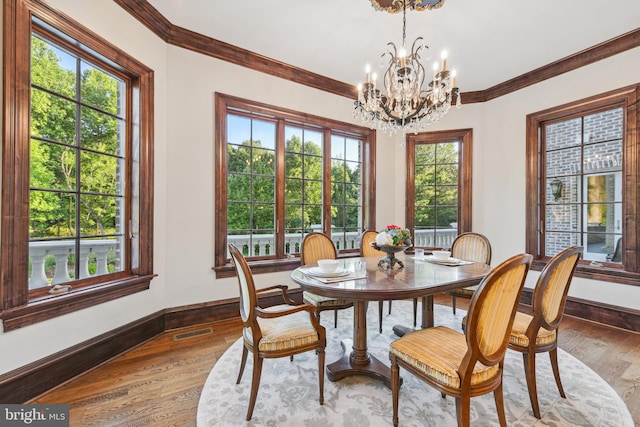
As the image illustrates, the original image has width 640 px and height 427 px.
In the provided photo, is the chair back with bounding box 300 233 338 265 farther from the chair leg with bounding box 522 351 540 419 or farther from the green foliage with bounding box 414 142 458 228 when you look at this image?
the green foliage with bounding box 414 142 458 228

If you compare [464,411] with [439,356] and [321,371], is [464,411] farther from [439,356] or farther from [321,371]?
[321,371]

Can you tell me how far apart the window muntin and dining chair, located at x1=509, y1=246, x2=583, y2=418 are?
310 centimetres

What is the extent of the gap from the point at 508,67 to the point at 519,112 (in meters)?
0.66

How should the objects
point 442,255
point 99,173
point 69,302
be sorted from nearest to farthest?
point 69,302, point 99,173, point 442,255

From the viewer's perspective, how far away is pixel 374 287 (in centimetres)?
176

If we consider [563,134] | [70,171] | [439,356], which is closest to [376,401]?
[439,356]

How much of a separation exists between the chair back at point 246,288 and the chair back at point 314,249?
111cm

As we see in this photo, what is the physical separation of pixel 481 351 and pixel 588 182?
3402mm

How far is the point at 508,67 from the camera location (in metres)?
3.66

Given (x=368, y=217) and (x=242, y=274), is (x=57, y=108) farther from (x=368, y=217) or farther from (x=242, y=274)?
(x=368, y=217)

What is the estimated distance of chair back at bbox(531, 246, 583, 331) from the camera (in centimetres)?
165

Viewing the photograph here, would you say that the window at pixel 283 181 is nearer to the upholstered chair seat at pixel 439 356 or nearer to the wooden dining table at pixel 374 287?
the wooden dining table at pixel 374 287

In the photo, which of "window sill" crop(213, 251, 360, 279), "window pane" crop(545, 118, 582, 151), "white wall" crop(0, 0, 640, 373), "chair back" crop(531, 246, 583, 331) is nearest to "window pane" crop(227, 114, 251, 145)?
"white wall" crop(0, 0, 640, 373)

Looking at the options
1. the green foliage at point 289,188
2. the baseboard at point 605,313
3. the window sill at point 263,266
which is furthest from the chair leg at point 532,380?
the green foliage at point 289,188
